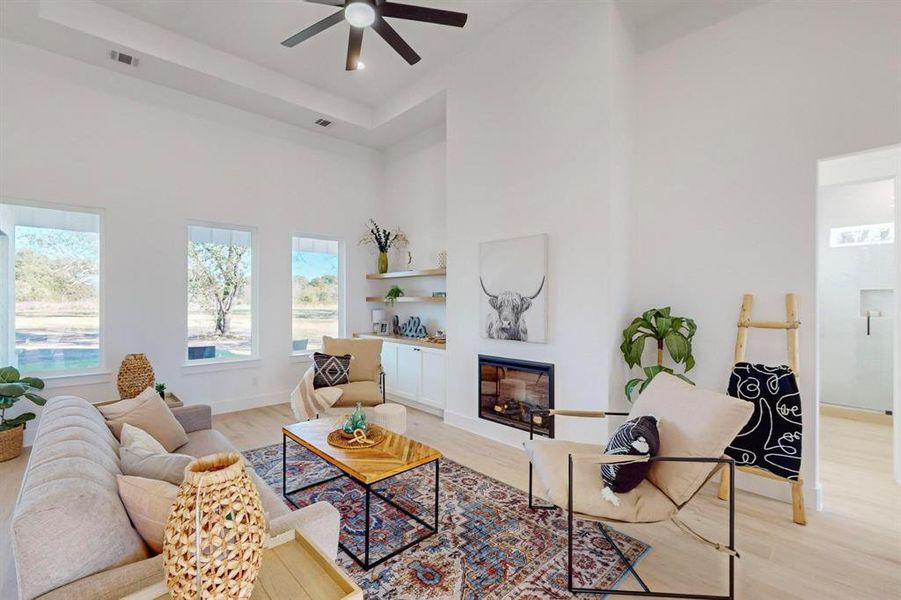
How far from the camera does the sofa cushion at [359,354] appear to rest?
4.36 meters

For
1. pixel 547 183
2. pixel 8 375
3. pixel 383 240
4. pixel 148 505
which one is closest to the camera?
pixel 148 505

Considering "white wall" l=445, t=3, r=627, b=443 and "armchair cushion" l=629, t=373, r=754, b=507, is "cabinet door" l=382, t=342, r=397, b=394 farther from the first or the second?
"armchair cushion" l=629, t=373, r=754, b=507

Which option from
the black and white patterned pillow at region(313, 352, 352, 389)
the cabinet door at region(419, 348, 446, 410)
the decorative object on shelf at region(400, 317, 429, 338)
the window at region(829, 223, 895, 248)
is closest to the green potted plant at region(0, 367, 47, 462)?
the black and white patterned pillow at region(313, 352, 352, 389)

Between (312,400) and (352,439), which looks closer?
(352,439)

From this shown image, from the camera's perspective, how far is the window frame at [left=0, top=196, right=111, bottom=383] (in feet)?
12.2

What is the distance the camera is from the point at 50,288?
3910 millimetres

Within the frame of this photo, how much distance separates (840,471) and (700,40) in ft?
12.1

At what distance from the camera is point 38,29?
349 cm

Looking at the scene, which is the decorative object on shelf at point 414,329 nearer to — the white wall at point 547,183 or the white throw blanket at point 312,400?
the white wall at point 547,183

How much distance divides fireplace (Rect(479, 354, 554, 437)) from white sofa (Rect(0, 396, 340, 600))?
2.48m

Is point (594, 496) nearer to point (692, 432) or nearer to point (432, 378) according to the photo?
point (692, 432)

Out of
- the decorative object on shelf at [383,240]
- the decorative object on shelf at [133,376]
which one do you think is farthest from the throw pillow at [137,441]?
the decorative object on shelf at [383,240]

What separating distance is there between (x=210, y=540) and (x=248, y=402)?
4.62 m

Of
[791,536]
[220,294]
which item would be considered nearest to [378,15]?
[220,294]
